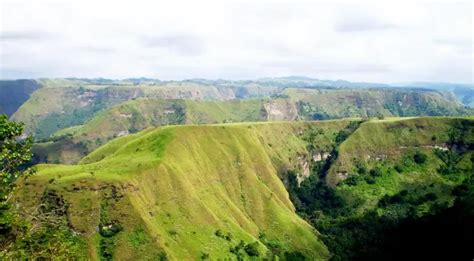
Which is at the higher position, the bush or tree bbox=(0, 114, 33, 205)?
tree bbox=(0, 114, 33, 205)

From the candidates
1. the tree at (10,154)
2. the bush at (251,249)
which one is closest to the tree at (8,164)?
the tree at (10,154)

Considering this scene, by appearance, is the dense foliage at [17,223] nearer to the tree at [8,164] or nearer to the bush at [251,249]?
the tree at [8,164]

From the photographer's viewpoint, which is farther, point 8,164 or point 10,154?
point 8,164

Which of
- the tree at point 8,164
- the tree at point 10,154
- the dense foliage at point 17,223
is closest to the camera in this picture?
the tree at point 8,164

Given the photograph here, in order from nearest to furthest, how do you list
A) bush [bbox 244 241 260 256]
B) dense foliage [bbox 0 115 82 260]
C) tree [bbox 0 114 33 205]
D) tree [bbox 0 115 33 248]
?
1. tree [bbox 0 115 33 248]
2. dense foliage [bbox 0 115 82 260]
3. tree [bbox 0 114 33 205]
4. bush [bbox 244 241 260 256]

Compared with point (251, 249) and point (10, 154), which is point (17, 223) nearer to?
point (10, 154)

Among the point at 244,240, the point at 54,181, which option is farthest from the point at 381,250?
the point at 54,181

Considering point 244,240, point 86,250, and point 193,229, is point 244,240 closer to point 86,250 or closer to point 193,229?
point 193,229

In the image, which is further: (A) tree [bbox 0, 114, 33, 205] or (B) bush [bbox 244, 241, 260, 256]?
(B) bush [bbox 244, 241, 260, 256]

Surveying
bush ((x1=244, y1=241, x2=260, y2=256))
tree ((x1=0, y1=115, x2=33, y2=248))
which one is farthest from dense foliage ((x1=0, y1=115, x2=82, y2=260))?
bush ((x1=244, y1=241, x2=260, y2=256))

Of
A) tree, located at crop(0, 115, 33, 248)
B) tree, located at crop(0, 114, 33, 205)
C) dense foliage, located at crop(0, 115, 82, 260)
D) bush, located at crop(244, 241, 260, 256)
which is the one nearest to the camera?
tree, located at crop(0, 115, 33, 248)

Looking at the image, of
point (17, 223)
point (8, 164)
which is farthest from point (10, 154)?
point (17, 223)

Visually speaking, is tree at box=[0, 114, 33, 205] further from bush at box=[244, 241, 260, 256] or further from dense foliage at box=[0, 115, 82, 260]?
bush at box=[244, 241, 260, 256]
